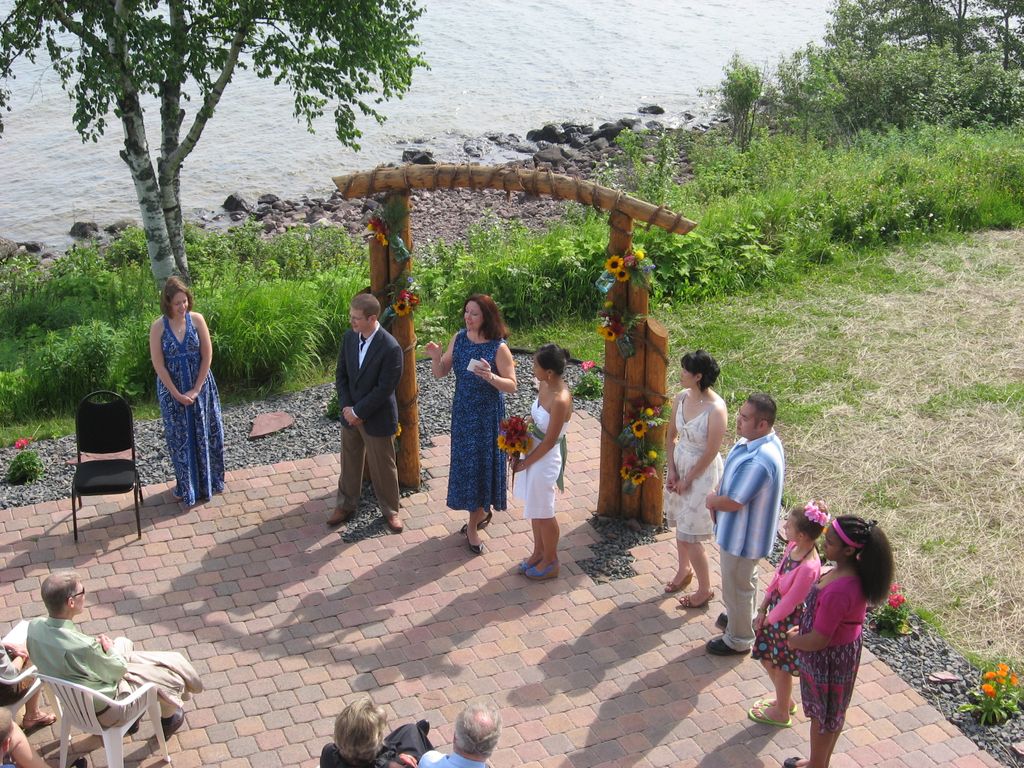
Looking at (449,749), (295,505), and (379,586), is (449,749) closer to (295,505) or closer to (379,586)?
(379,586)

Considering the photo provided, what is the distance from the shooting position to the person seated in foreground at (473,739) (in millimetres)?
4590

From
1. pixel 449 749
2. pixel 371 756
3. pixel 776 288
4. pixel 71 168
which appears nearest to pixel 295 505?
pixel 449 749

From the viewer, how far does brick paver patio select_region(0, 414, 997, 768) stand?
5.93 meters

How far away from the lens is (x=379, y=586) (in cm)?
724

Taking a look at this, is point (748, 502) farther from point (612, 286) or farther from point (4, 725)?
point (4, 725)

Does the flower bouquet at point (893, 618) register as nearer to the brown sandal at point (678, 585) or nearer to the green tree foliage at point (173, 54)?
the brown sandal at point (678, 585)

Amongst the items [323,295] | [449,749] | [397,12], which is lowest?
[449,749]

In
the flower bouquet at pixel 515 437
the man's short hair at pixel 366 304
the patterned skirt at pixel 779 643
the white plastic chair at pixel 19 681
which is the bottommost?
the white plastic chair at pixel 19 681

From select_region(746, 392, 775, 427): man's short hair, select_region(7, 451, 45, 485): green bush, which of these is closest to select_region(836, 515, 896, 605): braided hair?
select_region(746, 392, 775, 427): man's short hair

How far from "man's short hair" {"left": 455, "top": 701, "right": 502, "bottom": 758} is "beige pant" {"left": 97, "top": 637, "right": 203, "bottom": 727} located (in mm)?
1849

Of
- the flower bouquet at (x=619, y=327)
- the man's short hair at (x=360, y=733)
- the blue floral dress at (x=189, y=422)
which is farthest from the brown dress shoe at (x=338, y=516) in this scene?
the man's short hair at (x=360, y=733)

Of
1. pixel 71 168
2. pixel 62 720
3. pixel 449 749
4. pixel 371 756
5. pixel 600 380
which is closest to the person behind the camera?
pixel 371 756

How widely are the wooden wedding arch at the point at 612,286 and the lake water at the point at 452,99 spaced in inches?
548

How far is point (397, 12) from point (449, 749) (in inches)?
364
